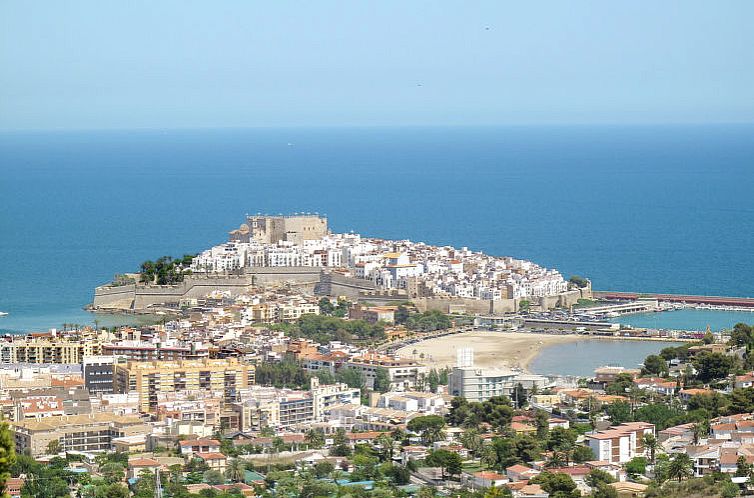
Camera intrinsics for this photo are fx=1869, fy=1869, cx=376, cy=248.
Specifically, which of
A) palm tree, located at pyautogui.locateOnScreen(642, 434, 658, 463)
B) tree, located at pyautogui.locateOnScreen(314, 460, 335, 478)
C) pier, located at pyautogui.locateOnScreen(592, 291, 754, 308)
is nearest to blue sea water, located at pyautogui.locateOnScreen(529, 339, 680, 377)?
pier, located at pyautogui.locateOnScreen(592, 291, 754, 308)

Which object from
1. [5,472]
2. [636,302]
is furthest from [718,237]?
[5,472]

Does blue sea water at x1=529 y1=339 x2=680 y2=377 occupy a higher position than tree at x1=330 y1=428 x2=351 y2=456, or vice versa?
blue sea water at x1=529 y1=339 x2=680 y2=377

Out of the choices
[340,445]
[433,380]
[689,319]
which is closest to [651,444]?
[340,445]

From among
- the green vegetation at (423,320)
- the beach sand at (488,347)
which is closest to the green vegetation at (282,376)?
the beach sand at (488,347)

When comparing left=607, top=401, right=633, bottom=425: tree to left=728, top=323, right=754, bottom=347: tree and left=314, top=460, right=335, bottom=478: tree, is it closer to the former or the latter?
left=314, top=460, right=335, bottom=478: tree

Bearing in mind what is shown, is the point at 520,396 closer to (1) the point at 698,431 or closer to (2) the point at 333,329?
(1) the point at 698,431

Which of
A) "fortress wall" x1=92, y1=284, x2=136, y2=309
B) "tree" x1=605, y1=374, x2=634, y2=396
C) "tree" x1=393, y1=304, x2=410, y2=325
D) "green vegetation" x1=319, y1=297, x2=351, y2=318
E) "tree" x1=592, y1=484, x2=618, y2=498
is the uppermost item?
"fortress wall" x1=92, y1=284, x2=136, y2=309
